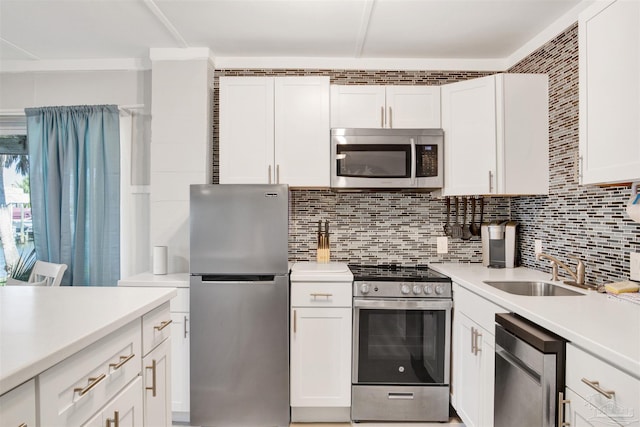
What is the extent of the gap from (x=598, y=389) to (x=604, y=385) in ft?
0.09

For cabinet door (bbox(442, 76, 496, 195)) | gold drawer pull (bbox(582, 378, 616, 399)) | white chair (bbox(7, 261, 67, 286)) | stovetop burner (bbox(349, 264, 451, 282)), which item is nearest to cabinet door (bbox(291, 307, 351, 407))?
stovetop burner (bbox(349, 264, 451, 282))

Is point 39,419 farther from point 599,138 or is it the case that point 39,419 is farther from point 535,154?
point 535,154

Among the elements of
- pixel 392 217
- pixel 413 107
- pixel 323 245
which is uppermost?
pixel 413 107

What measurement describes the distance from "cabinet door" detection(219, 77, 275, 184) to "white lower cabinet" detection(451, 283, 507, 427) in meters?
1.52

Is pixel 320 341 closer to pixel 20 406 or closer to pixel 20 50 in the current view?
pixel 20 406

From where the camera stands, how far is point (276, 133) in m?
2.59

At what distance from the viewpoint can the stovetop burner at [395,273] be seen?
2354 millimetres

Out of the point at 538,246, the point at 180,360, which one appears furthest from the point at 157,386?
the point at 538,246

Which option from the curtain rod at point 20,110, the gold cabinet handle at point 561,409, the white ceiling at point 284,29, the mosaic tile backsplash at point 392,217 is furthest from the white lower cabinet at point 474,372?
the curtain rod at point 20,110

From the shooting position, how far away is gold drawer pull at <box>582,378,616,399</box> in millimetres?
1043

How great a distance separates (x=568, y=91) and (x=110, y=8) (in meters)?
2.76

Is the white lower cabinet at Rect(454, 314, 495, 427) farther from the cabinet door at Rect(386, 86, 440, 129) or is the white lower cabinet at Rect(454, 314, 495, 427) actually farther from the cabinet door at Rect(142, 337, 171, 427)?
the cabinet door at Rect(142, 337, 171, 427)

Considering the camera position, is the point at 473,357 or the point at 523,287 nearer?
the point at 473,357

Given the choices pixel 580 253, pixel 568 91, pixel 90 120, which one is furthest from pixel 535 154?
pixel 90 120
